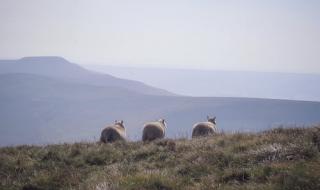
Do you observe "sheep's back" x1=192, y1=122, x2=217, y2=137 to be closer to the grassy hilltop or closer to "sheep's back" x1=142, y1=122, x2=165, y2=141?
"sheep's back" x1=142, y1=122, x2=165, y2=141

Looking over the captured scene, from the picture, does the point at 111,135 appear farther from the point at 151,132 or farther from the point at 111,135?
the point at 151,132

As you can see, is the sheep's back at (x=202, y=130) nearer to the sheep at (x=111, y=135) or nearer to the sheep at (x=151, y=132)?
the sheep at (x=151, y=132)

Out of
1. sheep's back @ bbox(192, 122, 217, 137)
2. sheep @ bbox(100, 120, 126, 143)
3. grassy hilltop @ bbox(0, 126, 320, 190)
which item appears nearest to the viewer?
grassy hilltop @ bbox(0, 126, 320, 190)

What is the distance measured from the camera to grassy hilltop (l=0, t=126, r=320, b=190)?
7.47 metres

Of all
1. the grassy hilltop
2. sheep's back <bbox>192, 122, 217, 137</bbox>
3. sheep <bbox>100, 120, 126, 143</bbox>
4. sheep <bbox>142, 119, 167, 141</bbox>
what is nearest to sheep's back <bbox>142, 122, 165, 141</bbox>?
sheep <bbox>142, 119, 167, 141</bbox>

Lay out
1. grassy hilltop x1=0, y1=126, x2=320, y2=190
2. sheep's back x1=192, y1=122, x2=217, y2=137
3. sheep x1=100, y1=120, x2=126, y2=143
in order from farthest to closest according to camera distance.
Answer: sheep's back x1=192, y1=122, x2=217, y2=137 → sheep x1=100, y1=120, x2=126, y2=143 → grassy hilltop x1=0, y1=126, x2=320, y2=190

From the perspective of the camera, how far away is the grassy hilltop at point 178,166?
7.47 m

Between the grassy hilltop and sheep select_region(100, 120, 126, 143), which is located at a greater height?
the grassy hilltop

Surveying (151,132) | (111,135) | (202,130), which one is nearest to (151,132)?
(151,132)

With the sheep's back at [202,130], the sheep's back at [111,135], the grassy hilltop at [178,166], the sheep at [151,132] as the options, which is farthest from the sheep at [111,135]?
the grassy hilltop at [178,166]

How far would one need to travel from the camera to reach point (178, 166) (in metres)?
9.60

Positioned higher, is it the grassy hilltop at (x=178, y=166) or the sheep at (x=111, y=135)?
the grassy hilltop at (x=178, y=166)

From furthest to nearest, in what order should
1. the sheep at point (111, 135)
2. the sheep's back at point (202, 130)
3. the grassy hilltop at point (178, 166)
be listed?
the sheep's back at point (202, 130) → the sheep at point (111, 135) → the grassy hilltop at point (178, 166)

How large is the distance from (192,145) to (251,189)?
6.13 m
